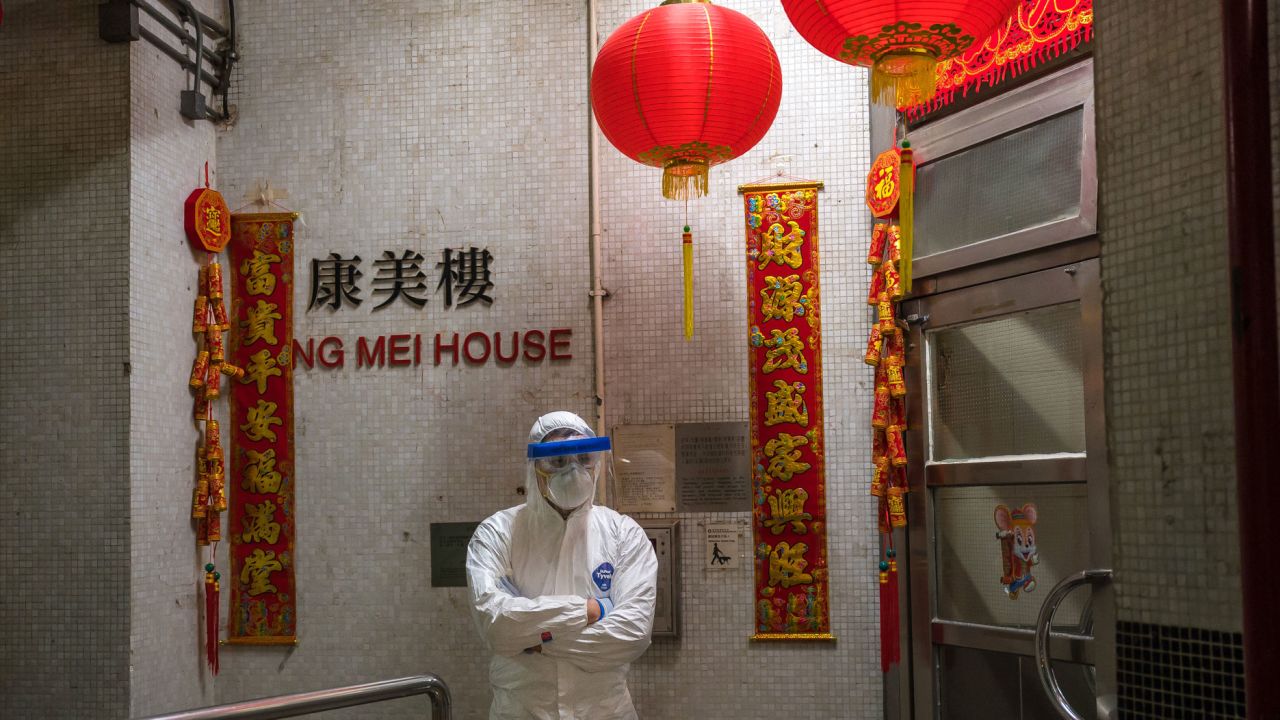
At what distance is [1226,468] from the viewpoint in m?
1.23

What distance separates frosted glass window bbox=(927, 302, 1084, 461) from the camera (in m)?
3.18

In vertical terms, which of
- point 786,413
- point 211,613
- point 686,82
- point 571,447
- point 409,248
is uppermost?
point 686,82

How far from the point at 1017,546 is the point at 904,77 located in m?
1.61

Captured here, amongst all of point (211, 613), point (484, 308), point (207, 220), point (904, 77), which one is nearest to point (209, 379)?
point (207, 220)

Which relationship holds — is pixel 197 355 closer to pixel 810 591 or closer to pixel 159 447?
pixel 159 447

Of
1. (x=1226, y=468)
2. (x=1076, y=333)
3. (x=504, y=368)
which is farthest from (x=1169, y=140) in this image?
(x=504, y=368)

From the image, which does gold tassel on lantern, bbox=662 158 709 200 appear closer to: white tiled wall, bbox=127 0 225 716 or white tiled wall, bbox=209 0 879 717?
white tiled wall, bbox=209 0 879 717

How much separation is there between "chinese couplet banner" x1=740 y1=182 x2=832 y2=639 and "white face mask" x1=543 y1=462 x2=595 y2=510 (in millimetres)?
876

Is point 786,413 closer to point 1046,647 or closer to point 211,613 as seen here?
point 1046,647

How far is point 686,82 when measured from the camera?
9.87ft

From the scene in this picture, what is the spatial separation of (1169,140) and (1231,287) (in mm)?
306

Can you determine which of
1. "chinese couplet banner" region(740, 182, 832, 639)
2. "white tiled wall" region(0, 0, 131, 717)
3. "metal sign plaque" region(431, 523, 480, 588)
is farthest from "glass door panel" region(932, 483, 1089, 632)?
"white tiled wall" region(0, 0, 131, 717)

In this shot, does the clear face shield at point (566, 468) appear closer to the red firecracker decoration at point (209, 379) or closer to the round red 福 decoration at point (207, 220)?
the red firecracker decoration at point (209, 379)

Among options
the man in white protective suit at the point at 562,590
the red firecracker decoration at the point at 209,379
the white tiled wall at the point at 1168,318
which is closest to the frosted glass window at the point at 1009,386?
the man in white protective suit at the point at 562,590
